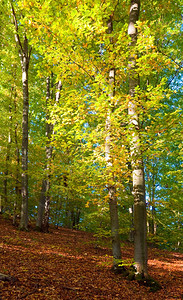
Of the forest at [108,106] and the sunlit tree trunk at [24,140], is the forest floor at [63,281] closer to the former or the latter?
the forest at [108,106]

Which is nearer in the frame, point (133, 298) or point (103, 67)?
point (133, 298)

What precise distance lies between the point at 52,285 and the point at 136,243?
2039 millimetres

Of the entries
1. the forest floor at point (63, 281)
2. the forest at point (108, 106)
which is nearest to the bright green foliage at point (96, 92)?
the forest at point (108, 106)

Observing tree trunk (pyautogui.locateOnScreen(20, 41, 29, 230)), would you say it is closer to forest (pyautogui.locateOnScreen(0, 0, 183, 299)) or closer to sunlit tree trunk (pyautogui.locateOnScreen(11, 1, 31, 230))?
sunlit tree trunk (pyautogui.locateOnScreen(11, 1, 31, 230))

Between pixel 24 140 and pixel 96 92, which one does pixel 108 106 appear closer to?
pixel 96 92

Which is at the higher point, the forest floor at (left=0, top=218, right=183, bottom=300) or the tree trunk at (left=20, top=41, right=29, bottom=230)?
the tree trunk at (left=20, top=41, right=29, bottom=230)

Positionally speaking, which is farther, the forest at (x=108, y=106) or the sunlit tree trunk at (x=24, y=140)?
the sunlit tree trunk at (x=24, y=140)

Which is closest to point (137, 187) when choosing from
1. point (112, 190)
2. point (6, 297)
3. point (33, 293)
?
point (112, 190)

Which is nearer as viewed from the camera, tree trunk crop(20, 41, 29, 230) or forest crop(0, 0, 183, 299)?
forest crop(0, 0, 183, 299)

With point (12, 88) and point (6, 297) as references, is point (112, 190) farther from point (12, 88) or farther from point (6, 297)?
point (12, 88)

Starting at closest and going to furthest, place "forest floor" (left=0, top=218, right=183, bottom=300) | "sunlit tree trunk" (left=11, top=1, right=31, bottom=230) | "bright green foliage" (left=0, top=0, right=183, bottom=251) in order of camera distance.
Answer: "forest floor" (left=0, top=218, right=183, bottom=300) < "bright green foliage" (left=0, top=0, right=183, bottom=251) < "sunlit tree trunk" (left=11, top=1, right=31, bottom=230)

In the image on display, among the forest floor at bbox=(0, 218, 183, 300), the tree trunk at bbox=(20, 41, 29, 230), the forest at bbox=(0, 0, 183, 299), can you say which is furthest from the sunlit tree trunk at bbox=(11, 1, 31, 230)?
the forest floor at bbox=(0, 218, 183, 300)

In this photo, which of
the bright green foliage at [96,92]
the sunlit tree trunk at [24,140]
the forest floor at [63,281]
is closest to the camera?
the forest floor at [63,281]

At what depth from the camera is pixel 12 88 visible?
13.3 metres
